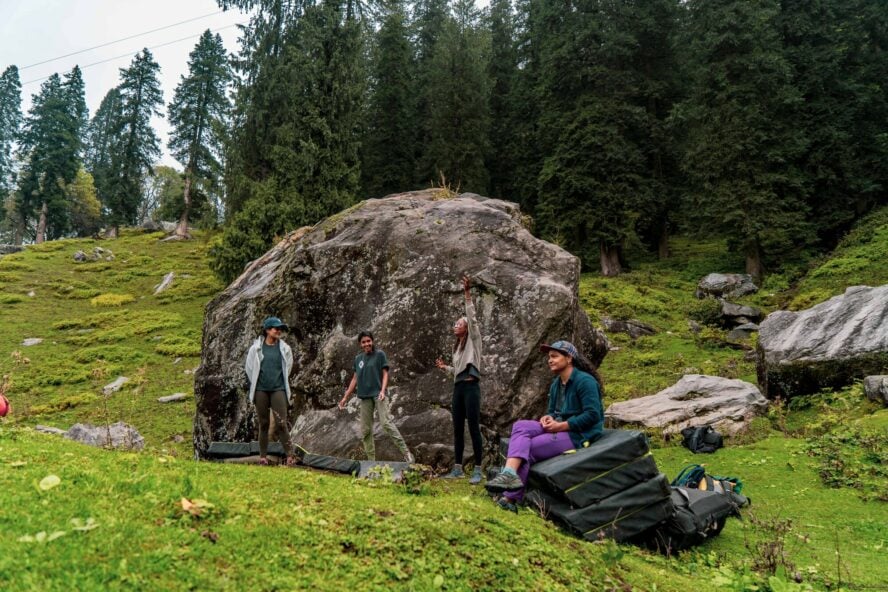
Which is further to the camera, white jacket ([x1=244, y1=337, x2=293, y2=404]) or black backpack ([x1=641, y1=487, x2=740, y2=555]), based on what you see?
white jacket ([x1=244, y1=337, x2=293, y2=404])

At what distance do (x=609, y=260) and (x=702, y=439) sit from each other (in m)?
21.0

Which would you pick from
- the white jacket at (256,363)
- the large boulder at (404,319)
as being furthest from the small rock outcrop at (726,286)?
the white jacket at (256,363)

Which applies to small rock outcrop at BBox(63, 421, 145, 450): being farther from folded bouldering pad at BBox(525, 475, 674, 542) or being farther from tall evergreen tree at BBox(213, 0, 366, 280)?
tall evergreen tree at BBox(213, 0, 366, 280)

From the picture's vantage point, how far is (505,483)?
5.01m

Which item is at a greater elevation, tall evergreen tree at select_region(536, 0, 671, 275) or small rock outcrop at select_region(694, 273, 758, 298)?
tall evergreen tree at select_region(536, 0, 671, 275)

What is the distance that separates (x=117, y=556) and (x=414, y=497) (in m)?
2.56

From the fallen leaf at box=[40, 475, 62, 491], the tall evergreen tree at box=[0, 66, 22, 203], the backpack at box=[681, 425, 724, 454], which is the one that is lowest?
the backpack at box=[681, 425, 724, 454]

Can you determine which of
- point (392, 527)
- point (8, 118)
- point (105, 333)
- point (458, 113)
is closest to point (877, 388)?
point (392, 527)

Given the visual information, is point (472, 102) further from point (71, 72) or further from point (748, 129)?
point (71, 72)

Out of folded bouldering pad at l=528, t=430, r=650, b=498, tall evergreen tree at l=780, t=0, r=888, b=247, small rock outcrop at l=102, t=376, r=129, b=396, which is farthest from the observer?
tall evergreen tree at l=780, t=0, r=888, b=247

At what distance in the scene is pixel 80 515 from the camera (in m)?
3.02

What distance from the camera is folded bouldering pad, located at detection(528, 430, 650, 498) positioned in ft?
15.8

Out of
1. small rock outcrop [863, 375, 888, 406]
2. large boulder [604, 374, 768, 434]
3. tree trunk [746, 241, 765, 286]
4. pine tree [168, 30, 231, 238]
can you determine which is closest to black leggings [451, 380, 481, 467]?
large boulder [604, 374, 768, 434]

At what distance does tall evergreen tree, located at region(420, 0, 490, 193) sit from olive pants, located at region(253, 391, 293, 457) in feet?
85.9
